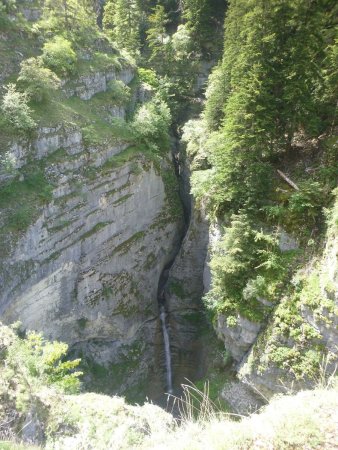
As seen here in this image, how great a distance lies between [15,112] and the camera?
61.3ft

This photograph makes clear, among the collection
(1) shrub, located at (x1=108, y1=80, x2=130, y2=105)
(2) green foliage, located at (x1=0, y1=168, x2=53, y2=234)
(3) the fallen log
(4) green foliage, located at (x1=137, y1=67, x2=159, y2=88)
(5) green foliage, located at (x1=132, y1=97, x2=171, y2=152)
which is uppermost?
(4) green foliage, located at (x1=137, y1=67, x2=159, y2=88)

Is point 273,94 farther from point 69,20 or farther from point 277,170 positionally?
point 69,20

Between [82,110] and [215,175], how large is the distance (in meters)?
11.5

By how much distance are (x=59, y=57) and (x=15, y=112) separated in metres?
6.99

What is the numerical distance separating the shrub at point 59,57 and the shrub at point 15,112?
17.3ft

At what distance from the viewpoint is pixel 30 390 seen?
28.7 ft

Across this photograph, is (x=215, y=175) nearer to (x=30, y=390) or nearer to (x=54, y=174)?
(x=54, y=174)

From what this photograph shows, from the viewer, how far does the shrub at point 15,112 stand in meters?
→ 18.5

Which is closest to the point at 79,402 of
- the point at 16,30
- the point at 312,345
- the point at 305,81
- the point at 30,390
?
the point at 30,390

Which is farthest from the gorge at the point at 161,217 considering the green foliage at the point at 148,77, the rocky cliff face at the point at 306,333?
the green foliage at the point at 148,77

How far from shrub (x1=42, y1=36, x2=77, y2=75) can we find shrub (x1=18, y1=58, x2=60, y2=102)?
2.08 metres

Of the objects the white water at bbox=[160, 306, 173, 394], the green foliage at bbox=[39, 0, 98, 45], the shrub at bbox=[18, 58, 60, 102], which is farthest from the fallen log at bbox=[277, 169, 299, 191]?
the green foliage at bbox=[39, 0, 98, 45]

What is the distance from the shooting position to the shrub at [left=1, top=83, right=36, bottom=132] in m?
18.5

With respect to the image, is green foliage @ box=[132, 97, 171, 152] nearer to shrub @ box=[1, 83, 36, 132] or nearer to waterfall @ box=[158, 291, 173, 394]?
shrub @ box=[1, 83, 36, 132]
